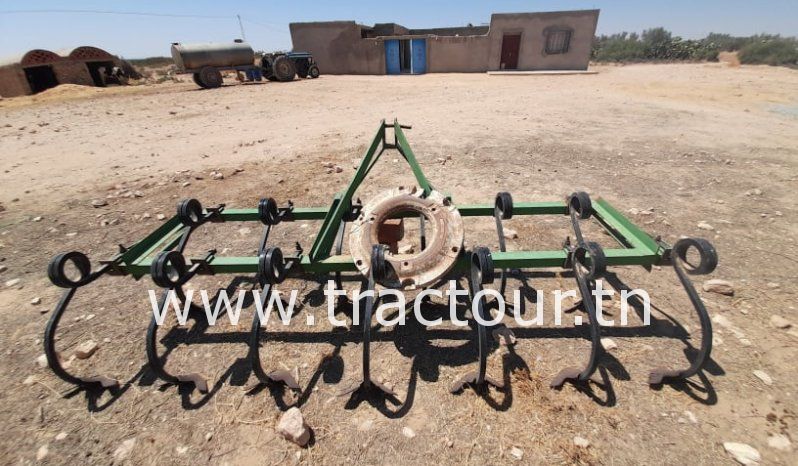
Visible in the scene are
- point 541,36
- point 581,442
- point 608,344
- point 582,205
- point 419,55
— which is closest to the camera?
point 581,442

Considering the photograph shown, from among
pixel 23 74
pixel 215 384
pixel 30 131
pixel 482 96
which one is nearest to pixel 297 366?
pixel 215 384

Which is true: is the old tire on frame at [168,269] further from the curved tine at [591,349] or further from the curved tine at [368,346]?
the curved tine at [591,349]

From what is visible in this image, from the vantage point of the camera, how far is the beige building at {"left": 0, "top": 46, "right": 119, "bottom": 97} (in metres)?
17.0

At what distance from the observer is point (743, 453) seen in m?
1.82

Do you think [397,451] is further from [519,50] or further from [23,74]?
[519,50]

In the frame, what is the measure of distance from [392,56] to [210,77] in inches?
509

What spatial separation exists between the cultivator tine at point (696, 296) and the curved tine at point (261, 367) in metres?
2.32

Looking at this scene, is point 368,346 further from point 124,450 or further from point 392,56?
point 392,56

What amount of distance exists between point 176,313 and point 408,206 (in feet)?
7.05

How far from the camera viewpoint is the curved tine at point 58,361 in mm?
2117

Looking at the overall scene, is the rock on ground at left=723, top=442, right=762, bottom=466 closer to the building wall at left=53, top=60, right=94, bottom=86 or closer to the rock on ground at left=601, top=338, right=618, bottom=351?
the rock on ground at left=601, top=338, right=618, bottom=351

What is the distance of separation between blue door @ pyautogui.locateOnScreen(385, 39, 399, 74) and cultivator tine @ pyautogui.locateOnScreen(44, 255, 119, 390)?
26462 millimetres

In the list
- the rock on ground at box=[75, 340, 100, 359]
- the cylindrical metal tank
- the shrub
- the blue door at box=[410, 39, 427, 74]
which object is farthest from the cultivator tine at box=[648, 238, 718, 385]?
the shrub

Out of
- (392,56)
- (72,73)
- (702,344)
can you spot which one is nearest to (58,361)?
(702,344)
